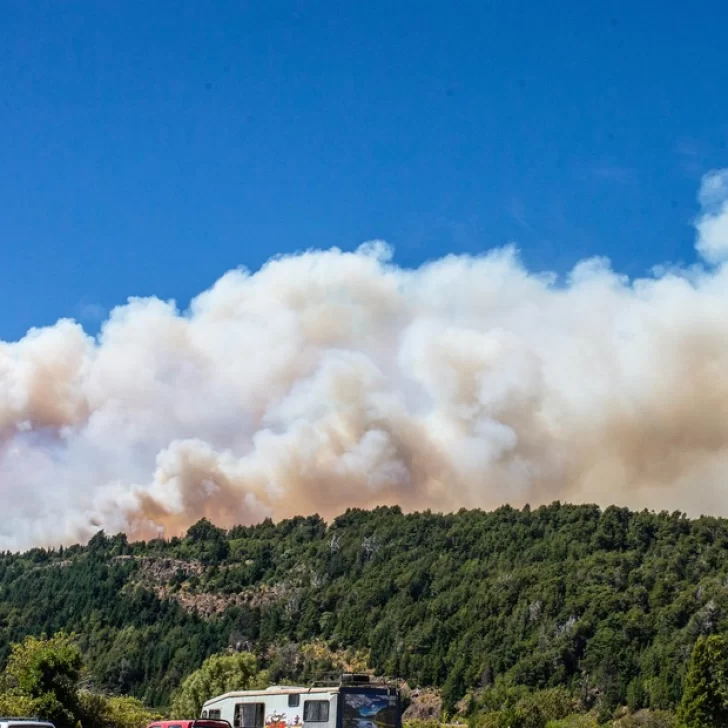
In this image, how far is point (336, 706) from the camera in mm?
63750

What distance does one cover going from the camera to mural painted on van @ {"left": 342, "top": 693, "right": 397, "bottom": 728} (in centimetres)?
6359

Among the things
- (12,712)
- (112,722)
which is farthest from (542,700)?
(12,712)

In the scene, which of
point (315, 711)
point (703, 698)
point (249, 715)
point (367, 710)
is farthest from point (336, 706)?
point (703, 698)

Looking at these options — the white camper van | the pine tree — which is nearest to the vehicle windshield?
the white camper van

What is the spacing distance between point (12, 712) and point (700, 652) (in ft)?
239

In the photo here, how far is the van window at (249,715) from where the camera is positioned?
70.0 meters

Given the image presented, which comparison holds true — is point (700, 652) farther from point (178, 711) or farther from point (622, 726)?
point (178, 711)

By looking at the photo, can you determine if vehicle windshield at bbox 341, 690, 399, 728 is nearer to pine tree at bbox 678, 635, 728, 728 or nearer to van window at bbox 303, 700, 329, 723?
van window at bbox 303, 700, 329, 723

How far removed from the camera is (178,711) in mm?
161625

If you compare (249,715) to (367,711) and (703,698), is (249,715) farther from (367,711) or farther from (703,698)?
(703,698)

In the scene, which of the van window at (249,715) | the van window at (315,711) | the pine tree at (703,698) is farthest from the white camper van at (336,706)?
the pine tree at (703,698)

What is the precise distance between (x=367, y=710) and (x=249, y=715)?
10.5 meters

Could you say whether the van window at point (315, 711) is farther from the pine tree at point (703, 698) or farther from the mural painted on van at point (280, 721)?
the pine tree at point (703, 698)

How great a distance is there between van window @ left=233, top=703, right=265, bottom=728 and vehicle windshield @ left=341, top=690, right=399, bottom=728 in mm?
8164
